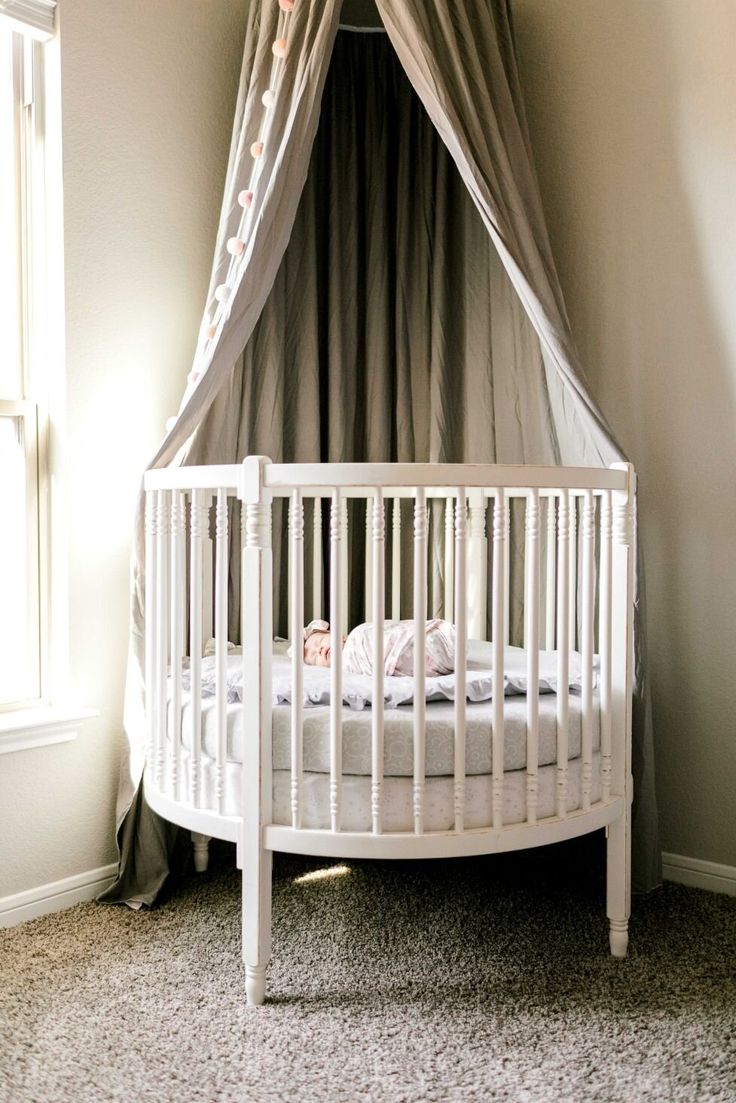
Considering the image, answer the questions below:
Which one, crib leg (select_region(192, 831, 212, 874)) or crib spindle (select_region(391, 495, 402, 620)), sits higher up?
crib spindle (select_region(391, 495, 402, 620))

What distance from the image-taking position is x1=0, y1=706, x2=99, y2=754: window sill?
2.17 m

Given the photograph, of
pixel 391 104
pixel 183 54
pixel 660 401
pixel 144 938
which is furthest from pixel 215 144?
pixel 144 938

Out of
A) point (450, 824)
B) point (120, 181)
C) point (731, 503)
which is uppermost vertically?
point (120, 181)

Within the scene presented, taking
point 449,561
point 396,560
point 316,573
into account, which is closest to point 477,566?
point 449,561

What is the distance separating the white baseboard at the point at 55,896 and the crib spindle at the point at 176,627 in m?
0.49

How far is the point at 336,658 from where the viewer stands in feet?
5.80

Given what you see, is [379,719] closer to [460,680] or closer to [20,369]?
[460,680]

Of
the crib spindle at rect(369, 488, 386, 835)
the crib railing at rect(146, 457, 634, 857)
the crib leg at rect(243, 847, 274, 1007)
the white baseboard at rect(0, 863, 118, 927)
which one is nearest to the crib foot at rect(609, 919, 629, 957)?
the crib railing at rect(146, 457, 634, 857)

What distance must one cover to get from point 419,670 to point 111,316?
122 cm

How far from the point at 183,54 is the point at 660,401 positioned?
1.49 meters

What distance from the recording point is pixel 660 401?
2.51 meters

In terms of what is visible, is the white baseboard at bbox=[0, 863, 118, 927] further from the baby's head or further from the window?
the baby's head

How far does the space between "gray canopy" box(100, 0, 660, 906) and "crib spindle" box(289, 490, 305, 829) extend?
56 centimetres

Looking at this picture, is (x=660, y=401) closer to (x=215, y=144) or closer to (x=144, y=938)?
(x=215, y=144)
